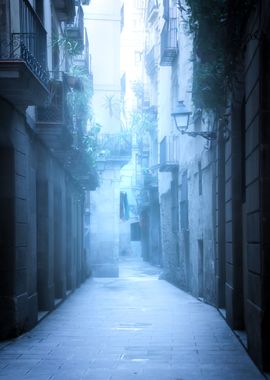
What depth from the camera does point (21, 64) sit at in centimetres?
796

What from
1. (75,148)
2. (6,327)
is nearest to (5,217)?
(6,327)

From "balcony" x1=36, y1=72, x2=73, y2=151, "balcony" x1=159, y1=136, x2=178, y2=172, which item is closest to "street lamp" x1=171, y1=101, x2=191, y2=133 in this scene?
"balcony" x1=36, y1=72, x2=73, y2=151

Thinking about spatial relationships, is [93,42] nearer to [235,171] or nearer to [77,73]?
[77,73]

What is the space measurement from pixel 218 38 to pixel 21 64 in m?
2.67

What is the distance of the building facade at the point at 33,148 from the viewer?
8930mm

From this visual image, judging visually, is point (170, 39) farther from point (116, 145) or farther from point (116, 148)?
point (116, 145)

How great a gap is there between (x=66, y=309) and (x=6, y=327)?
15.3 ft

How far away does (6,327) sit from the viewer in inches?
357

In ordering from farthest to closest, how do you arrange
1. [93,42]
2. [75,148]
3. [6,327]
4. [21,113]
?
[93,42] → [75,148] → [21,113] → [6,327]

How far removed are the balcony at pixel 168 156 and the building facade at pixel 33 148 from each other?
4583 mm

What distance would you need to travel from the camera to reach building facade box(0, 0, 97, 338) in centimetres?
893

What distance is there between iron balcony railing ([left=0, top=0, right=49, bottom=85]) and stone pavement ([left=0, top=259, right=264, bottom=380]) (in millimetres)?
3723

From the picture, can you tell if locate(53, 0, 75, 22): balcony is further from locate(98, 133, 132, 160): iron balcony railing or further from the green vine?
locate(98, 133, 132, 160): iron balcony railing

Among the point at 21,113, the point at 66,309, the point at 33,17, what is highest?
the point at 33,17
